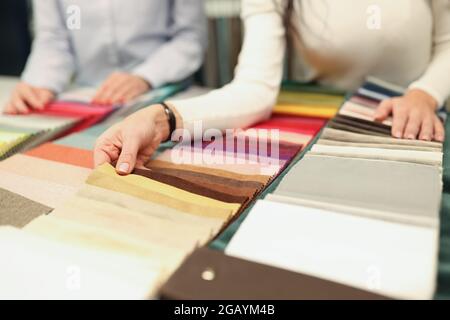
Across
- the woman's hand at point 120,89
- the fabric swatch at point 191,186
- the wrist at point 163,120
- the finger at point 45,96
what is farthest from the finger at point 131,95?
the fabric swatch at point 191,186

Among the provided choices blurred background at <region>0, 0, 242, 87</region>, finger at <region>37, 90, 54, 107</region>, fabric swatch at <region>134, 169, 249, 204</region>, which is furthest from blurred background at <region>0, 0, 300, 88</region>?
fabric swatch at <region>134, 169, 249, 204</region>

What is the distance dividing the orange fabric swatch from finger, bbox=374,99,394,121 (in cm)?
46

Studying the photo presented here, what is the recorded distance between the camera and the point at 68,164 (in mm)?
665

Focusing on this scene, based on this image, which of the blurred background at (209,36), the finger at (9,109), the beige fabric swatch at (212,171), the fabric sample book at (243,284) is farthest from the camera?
the blurred background at (209,36)

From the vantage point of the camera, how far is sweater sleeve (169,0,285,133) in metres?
0.76

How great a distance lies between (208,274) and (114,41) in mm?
827

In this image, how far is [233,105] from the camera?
778mm

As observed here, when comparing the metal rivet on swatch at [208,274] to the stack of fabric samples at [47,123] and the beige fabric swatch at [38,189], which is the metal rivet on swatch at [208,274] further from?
the stack of fabric samples at [47,123]

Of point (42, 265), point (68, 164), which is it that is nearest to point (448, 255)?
point (42, 265)

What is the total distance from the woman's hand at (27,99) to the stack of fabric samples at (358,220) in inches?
23.4

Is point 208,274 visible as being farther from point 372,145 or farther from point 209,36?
point 209,36

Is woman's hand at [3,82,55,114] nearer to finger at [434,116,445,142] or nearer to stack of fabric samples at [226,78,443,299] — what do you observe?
stack of fabric samples at [226,78,443,299]

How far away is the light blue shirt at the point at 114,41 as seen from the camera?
1070mm

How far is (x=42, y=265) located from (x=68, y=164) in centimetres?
26
